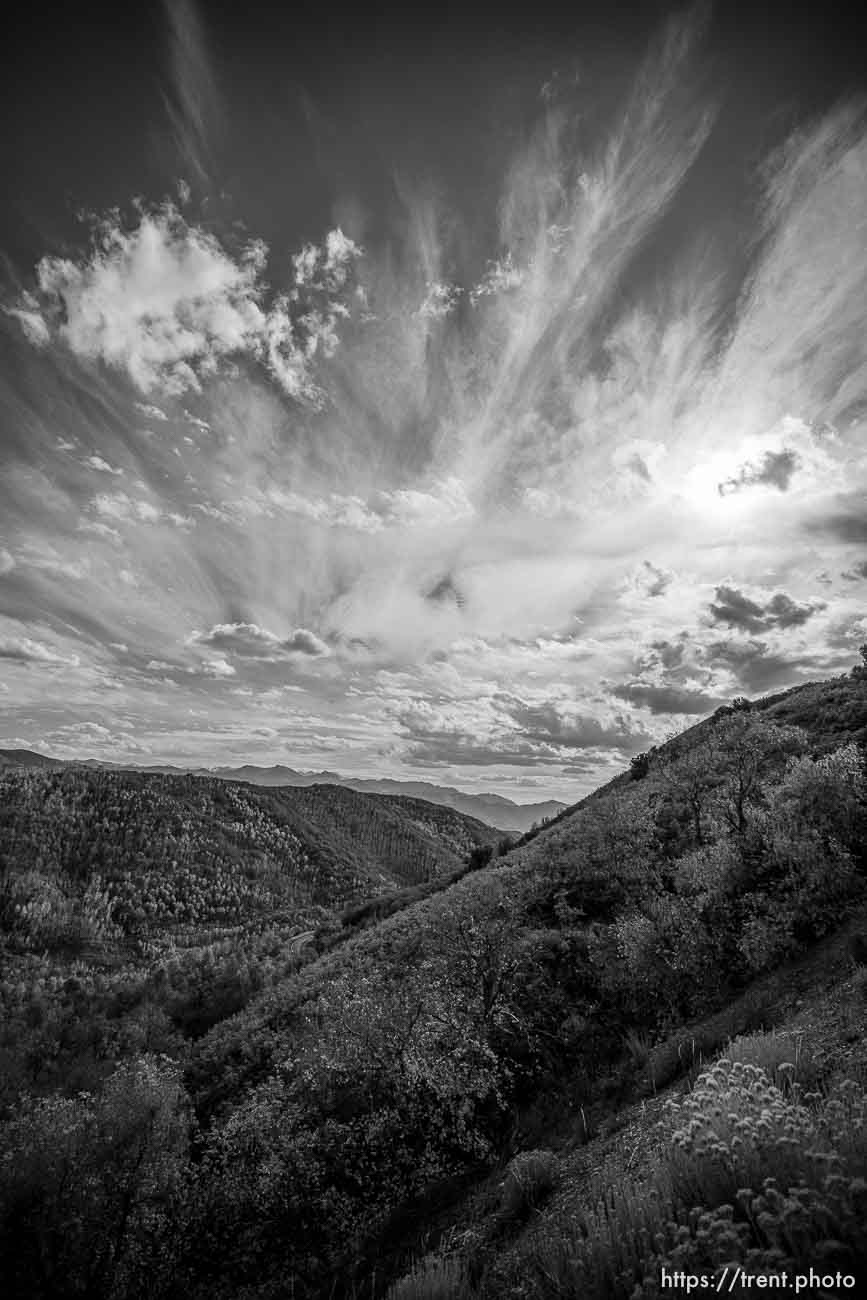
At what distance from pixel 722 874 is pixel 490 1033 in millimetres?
15763

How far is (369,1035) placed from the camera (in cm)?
3156

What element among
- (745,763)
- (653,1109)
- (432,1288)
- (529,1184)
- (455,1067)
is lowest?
(455,1067)

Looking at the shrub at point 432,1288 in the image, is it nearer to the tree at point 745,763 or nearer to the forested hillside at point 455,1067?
the forested hillside at point 455,1067

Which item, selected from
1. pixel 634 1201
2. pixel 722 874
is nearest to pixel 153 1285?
pixel 722 874

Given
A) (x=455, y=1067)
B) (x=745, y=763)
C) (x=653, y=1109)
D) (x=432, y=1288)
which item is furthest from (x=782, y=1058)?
(x=745, y=763)

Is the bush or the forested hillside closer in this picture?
the bush

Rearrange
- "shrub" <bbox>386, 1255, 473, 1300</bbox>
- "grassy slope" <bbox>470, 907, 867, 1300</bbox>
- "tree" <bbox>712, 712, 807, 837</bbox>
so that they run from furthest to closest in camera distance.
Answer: "tree" <bbox>712, 712, 807, 837</bbox>
"grassy slope" <bbox>470, 907, 867, 1300</bbox>
"shrub" <bbox>386, 1255, 473, 1300</bbox>

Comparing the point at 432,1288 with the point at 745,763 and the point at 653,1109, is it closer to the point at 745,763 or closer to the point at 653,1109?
the point at 653,1109

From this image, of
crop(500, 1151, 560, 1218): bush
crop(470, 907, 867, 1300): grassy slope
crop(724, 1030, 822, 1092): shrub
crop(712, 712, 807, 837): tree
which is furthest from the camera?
crop(712, 712, 807, 837): tree

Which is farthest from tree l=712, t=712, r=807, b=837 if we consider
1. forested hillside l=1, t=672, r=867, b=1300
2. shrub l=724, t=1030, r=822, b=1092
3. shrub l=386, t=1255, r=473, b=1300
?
shrub l=386, t=1255, r=473, b=1300

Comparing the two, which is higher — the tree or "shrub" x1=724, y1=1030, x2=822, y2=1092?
the tree

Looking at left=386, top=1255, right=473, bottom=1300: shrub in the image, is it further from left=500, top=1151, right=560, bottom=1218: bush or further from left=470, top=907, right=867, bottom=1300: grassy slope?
left=500, top=1151, right=560, bottom=1218: bush

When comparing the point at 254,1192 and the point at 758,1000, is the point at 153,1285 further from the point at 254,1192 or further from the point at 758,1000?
the point at 758,1000

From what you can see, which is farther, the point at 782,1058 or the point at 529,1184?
the point at 529,1184
